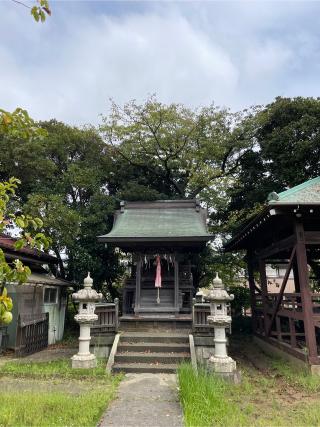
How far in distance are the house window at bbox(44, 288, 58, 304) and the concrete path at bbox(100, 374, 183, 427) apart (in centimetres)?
755

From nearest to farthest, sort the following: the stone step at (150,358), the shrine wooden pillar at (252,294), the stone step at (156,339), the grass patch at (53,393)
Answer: the grass patch at (53,393) < the stone step at (150,358) < the stone step at (156,339) < the shrine wooden pillar at (252,294)

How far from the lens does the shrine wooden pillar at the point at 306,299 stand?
768 cm

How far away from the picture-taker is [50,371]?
25.7 feet

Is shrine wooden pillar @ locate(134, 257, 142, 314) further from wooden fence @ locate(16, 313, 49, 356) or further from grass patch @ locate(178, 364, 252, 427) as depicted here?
grass patch @ locate(178, 364, 252, 427)

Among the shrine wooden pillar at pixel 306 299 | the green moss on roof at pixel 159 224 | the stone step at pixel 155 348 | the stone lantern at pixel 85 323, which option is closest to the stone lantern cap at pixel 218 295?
the shrine wooden pillar at pixel 306 299

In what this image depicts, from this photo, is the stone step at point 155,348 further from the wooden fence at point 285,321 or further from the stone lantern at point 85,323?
the wooden fence at point 285,321

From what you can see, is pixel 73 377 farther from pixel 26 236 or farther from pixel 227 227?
pixel 227 227

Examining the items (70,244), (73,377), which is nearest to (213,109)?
(70,244)

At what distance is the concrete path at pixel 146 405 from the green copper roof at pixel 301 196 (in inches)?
193

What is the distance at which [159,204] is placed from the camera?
16.3 m

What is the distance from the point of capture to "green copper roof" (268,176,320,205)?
7.76m

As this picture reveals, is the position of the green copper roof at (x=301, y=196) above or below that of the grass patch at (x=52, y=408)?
above

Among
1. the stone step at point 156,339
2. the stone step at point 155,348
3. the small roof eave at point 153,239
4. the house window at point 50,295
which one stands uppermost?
the small roof eave at point 153,239

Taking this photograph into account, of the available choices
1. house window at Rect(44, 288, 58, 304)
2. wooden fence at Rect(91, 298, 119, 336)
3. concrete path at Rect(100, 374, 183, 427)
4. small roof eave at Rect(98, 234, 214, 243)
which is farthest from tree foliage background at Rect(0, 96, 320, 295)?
concrete path at Rect(100, 374, 183, 427)
